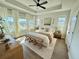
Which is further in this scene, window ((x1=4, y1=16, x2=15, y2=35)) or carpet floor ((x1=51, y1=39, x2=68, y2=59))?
window ((x1=4, y1=16, x2=15, y2=35))

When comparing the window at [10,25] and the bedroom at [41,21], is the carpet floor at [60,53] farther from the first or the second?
the window at [10,25]

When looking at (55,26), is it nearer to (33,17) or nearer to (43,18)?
(43,18)

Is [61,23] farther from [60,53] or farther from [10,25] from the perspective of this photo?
[10,25]

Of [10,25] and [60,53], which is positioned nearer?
[60,53]

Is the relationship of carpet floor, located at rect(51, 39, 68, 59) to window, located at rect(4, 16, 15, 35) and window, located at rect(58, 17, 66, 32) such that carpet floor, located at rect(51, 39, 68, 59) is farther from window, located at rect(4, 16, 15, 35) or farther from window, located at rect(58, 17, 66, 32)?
window, located at rect(4, 16, 15, 35)

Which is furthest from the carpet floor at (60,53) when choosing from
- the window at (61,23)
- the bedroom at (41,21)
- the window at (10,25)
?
the window at (10,25)

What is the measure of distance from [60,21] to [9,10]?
4589mm

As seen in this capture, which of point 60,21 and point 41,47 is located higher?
point 60,21

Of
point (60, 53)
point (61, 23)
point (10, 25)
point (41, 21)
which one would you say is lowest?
point (60, 53)

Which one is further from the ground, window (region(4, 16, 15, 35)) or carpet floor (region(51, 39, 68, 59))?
window (region(4, 16, 15, 35))

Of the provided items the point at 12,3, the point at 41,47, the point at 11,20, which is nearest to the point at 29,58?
the point at 41,47

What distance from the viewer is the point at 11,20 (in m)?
4.38

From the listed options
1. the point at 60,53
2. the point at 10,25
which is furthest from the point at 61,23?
the point at 10,25

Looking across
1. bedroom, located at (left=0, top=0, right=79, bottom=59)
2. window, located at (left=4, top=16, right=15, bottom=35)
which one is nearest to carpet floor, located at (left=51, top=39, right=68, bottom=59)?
bedroom, located at (left=0, top=0, right=79, bottom=59)
